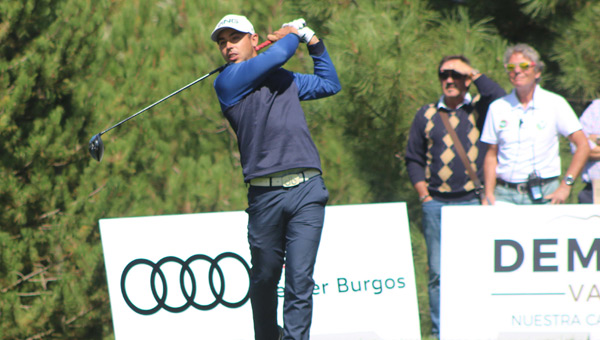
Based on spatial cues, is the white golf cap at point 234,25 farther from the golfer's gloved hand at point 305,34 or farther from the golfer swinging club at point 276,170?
the golfer's gloved hand at point 305,34

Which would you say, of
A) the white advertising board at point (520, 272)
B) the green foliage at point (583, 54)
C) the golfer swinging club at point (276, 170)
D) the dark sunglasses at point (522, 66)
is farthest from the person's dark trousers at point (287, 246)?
the green foliage at point (583, 54)

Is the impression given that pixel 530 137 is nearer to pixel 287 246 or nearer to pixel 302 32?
pixel 302 32

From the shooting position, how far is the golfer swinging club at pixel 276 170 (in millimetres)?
3107

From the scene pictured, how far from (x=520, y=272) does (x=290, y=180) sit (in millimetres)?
1723

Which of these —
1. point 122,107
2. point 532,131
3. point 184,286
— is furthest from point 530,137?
point 122,107

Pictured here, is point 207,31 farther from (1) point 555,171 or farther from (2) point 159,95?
(1) point 555,171

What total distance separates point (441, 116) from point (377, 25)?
1030 mm

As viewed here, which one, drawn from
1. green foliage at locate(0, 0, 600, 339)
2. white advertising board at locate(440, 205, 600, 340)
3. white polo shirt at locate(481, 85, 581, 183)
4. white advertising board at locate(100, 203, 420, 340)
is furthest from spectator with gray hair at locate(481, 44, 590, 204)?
green foliage at locate(0, 0, 600, 339)

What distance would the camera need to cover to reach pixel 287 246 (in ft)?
10.4

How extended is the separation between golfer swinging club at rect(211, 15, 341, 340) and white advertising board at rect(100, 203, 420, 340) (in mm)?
873

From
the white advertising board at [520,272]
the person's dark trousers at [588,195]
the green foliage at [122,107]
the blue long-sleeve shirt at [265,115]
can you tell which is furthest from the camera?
the green foliage at [122,107]

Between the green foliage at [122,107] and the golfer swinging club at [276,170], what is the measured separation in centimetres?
194

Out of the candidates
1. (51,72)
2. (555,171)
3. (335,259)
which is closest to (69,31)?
(51,72)

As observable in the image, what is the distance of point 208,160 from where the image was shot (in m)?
6.84
